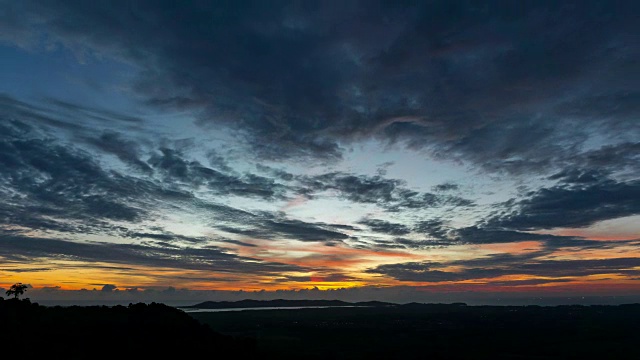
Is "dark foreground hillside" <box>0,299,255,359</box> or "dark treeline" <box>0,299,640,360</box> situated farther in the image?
"dark treeline" <box>0,299,640,360</box>

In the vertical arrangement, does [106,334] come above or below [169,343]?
above

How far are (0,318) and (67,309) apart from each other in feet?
77.6

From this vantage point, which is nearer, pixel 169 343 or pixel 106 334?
pixel 106 334

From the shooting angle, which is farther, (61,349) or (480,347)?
(480,347)

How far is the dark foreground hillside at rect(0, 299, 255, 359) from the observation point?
82.0 metres

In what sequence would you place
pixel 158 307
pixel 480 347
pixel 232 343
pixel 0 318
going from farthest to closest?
pixel 480 347 → pixel 158 307 → pixel 232 343 → pixel 0 318

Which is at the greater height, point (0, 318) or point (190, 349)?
point (0, 318)

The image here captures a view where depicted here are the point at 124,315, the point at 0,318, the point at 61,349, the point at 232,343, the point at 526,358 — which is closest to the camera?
the point at 61,349

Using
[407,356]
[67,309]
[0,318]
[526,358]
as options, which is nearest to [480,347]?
[526,358]

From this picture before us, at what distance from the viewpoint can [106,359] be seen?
8450 cm

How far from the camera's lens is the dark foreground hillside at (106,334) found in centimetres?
8200

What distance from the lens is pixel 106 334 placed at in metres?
98.9

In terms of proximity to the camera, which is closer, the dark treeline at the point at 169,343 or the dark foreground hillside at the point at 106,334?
the dark foreground hillside at the point at 106,334

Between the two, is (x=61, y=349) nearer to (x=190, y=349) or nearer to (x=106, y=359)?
(x=106, y=359)
